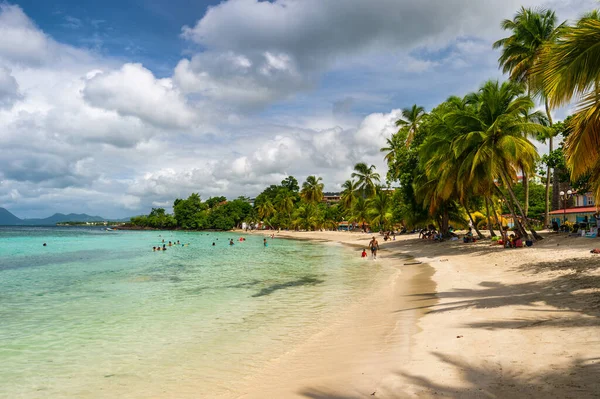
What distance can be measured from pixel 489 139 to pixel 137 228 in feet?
569

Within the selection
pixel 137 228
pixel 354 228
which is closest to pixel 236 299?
pixel 354 228

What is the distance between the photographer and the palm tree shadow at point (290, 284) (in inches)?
595

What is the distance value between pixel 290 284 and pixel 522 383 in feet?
42.1

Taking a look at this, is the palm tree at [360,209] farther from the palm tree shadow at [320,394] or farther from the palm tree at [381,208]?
the palm tree shadow at [320,394]

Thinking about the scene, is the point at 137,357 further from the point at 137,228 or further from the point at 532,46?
the point at 137,228

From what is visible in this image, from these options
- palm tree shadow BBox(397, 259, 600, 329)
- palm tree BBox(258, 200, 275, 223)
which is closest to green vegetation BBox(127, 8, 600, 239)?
palm tree shadow BBox(397, 259, 600, 329)

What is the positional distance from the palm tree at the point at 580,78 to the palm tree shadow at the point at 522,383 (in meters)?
4.32

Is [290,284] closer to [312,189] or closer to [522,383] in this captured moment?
[522,383]

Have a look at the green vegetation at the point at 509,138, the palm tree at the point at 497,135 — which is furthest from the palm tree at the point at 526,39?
the palm tree at the point at 497,135

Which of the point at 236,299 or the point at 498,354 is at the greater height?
the point at 498,354

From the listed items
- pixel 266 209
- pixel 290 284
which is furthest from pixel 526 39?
pixel 266 209

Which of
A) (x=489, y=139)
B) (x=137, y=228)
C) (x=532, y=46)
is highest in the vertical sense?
(x=532, y=46)

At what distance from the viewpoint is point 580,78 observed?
6.93 m

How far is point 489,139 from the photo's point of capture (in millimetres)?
21453
